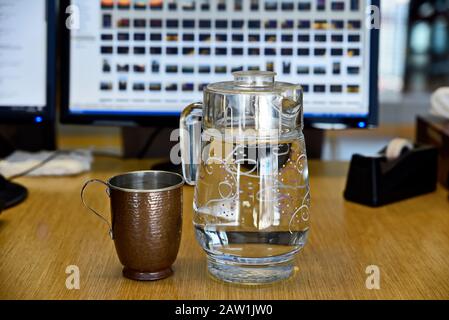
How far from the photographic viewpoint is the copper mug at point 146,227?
85 centimetres

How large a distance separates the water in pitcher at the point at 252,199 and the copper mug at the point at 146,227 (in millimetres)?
41

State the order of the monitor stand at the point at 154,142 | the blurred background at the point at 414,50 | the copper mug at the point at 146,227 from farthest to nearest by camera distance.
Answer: the blurred background at the point at 414,50
the monitor stand at the point at 154,142
the copper mug at the point at 146,227

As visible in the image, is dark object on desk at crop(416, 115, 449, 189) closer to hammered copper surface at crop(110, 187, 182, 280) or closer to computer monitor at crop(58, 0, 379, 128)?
computer monitor at crop(58, 0, 379, 128)

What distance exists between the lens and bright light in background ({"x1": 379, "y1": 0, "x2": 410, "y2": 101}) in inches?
156

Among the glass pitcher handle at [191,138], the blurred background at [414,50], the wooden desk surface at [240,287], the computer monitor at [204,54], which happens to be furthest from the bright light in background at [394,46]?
the glass pitcher handle at [191,138]

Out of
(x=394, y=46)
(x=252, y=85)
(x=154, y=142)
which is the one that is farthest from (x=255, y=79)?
(x=394, y=46)

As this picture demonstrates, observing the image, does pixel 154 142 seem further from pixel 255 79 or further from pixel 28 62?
pixel 255 79

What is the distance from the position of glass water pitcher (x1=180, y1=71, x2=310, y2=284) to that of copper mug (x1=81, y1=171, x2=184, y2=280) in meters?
0.04

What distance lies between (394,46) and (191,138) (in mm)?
3387

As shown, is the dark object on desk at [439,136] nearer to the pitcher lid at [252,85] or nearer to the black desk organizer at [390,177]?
the black desk organizer at [390,177]

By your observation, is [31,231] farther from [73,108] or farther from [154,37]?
[154,37]

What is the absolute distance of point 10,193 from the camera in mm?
1236

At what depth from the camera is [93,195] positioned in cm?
128

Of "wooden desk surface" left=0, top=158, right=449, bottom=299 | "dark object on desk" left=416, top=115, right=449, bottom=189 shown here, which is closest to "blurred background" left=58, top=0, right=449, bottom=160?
"dark object on desk" left=416, top=115, right=449, bottom=189
